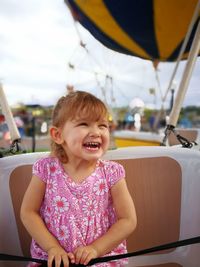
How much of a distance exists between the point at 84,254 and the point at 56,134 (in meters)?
0.42

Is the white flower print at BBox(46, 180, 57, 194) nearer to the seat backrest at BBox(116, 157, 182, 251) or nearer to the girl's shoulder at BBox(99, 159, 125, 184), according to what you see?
the girl's shoulder at BBox(99, 159, 125, 184)

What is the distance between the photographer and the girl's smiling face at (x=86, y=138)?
1202mm

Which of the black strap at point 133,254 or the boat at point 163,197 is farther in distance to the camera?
the boat at point 163,197

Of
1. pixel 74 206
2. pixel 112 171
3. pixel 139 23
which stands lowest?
pixel 74 206

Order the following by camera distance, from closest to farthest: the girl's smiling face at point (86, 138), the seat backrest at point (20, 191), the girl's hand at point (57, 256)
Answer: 1. the girl's hand at point (57, 256)
2. the girl's smiling face at point (86, 138)
3. the seat backrest at point (20, 191)

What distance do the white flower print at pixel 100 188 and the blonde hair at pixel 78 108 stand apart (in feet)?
0.47

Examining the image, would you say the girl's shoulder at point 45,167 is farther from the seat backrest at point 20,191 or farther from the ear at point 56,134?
the seat backrest at point 20,191

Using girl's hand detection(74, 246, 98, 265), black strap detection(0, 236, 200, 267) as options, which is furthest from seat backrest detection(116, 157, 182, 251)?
black strap detection(0, 236, 200, 267)

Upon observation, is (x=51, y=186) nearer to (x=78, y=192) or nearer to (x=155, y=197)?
(x=78, y=192)

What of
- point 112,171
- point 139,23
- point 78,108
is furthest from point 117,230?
point 139,23

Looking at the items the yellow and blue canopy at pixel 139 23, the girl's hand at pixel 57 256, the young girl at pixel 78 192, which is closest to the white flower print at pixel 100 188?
the young girl at pixel 78 192

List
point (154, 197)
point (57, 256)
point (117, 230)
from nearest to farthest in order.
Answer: point (57, 256) → point (117, 230) → point (154, 197)

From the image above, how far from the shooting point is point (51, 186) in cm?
126

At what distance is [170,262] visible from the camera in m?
1.59
